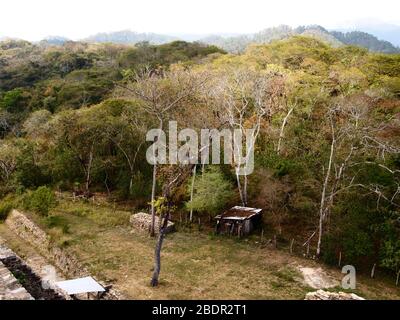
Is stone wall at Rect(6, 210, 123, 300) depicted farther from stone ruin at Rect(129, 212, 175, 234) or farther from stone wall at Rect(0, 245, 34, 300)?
stone ruin at Rect(129, 212, 175, 234)

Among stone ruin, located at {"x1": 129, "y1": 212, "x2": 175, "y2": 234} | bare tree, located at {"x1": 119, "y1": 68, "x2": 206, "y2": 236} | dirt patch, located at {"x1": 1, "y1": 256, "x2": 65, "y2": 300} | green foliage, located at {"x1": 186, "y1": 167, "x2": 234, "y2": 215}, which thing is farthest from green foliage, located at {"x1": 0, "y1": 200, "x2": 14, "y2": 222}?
green foliage, located at {"x1": 186, "y1": 167, "x2": 234, "y2": 215}

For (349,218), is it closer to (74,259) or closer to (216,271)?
(216,271)

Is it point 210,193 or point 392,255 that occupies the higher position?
point 210,193

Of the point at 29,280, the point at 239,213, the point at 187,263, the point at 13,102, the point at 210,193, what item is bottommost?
the point at 29,280

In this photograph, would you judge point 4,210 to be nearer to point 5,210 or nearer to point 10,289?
point 5,210

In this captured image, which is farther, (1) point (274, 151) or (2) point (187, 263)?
(1) point (274, 151)

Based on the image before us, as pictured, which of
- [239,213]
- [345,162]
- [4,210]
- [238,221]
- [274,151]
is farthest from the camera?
[4,210]

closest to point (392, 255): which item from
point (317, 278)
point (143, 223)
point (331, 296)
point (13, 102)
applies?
point (317, 278)
